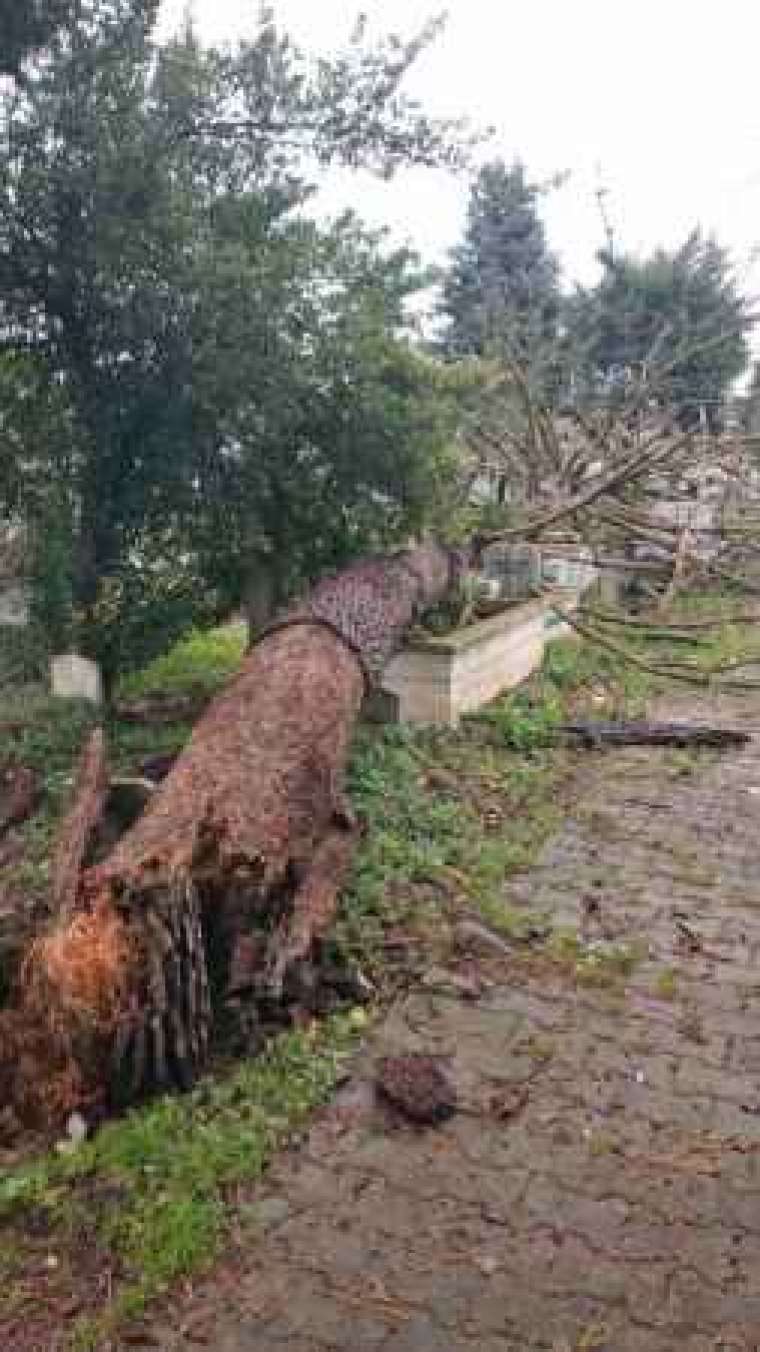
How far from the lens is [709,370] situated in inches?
848

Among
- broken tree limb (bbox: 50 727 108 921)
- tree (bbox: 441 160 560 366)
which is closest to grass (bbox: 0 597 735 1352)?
broken tree limb (bbox: 50 727 108 921)

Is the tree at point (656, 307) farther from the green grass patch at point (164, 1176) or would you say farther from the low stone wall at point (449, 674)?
the green grass patch at point (164, 1176)

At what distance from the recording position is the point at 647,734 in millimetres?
7555

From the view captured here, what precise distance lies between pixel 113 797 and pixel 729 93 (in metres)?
5.97

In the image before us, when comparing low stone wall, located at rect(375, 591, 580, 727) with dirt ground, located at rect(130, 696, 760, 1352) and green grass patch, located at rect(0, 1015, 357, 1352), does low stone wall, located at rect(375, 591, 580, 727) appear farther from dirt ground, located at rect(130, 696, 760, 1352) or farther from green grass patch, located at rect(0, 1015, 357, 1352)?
green grass patch, located at rect(0, 1015, 357, 1352)

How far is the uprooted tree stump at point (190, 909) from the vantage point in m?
3.21

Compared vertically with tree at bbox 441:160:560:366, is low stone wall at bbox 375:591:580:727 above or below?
below

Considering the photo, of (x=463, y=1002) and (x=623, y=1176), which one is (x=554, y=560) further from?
(x=623, y=1176)

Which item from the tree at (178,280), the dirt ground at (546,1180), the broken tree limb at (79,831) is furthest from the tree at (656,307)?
the dirt ground at (546,1180)

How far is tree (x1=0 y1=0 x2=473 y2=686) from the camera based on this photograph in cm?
547

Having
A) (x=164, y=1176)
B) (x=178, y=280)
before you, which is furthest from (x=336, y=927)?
(x=178, y=280)

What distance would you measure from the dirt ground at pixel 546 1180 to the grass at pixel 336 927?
12 cm

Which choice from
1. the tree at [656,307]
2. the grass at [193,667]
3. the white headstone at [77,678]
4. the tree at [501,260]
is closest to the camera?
the white headstone at [77,678]

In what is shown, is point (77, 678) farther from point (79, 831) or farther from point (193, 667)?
point (79, 831)
